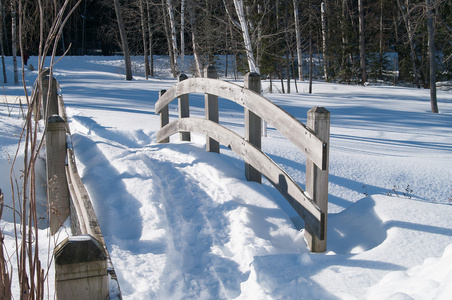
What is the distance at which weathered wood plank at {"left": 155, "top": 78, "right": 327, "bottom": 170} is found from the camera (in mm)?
3316

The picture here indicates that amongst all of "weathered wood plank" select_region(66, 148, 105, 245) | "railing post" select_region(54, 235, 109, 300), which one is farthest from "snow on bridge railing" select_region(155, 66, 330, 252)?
"railing post" select_region(54, 235, 109, 300)

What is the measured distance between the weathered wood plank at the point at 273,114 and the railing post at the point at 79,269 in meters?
2.29

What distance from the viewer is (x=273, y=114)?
3.97 metres

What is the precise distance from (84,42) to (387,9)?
1175 inches

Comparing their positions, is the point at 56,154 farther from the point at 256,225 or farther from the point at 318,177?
the point at 318,177

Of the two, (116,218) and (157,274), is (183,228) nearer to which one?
(116,218)

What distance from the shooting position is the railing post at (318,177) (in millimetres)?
3396

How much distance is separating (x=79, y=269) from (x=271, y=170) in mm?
3023

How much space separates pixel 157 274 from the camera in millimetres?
2959

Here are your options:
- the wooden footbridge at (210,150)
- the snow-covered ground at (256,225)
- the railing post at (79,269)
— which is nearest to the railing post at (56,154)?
the wooden footbridge at (210,150)

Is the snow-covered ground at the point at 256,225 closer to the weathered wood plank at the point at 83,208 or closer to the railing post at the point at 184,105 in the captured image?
the weathered wood plank at the point at 83,208

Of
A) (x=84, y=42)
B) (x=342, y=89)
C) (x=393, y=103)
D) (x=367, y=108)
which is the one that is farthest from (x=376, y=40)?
(x=84, y=42)

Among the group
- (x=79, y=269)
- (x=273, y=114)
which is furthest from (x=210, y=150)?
(x=79, y=269)

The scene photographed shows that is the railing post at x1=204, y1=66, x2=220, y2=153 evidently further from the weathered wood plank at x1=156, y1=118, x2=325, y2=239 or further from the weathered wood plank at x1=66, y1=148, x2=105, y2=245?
the weathered wood plank at x1=66, y1=148, x2=105, y2=245
